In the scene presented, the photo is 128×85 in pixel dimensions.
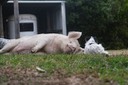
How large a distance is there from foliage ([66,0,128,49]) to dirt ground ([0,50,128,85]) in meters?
23.0

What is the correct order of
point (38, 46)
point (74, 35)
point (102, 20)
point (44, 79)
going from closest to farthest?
point (44, 79) < point (38, 46) < point (74, 35) < point (102, 20)

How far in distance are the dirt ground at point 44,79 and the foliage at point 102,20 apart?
23.0 m

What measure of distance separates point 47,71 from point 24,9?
26.2m

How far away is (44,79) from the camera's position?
566cm

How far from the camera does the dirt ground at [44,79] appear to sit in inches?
214

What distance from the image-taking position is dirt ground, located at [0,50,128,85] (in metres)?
5.43

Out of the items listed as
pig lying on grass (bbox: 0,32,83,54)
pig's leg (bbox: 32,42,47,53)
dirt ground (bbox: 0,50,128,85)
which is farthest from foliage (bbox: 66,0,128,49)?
dirt ground (bbox: 0,50,128,85)

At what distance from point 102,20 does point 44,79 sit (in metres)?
25.0

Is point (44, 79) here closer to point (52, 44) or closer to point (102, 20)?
point (52, 44)

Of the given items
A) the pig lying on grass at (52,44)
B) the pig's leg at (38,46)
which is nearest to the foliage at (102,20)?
the pig lying on grass at (52,44)

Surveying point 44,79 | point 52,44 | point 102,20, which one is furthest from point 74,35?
point 102,20

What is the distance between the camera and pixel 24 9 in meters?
32.2

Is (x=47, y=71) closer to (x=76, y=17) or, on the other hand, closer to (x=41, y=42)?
(x=41, y=42)

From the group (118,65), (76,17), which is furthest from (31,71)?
(76,17)
